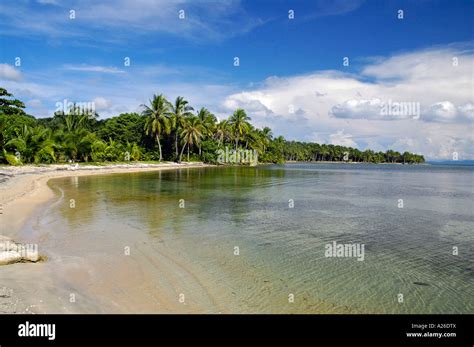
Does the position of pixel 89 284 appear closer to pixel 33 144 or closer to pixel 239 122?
pixel 33 144

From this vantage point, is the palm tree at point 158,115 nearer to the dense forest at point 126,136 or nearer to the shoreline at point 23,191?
the dense forest at point 126,136

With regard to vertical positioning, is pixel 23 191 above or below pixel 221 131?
below

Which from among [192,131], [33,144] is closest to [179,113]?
[192,131]

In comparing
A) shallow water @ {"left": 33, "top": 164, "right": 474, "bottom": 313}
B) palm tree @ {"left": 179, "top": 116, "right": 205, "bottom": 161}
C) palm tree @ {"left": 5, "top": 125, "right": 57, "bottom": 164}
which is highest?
palm tree @ {"left": 179, "top": 116, "right": 205, "bottom": 161}

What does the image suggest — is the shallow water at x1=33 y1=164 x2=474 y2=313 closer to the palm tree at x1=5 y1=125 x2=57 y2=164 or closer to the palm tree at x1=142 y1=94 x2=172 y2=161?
the palm tree at x1=5 y1=125 x2=57 y2=164

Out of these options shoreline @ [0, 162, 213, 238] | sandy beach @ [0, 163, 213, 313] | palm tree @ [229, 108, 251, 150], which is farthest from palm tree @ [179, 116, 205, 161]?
sandy beach @ [0, 163, 213, 313]

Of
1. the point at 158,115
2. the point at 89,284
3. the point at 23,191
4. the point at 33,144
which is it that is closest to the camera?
the point at 89,284

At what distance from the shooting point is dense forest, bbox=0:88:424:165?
138 feet

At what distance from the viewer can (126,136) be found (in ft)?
259

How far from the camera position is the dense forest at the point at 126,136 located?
42.1 m

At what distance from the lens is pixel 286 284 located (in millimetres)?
8234

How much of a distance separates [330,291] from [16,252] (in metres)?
7.57
